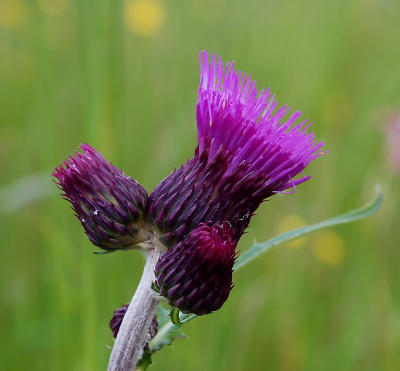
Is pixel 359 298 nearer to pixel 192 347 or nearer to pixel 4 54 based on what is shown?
pixel 192 347

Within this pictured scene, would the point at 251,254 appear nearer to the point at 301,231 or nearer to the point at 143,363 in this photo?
the point at 301,231

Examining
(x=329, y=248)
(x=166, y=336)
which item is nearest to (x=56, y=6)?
(x=329, y=248)

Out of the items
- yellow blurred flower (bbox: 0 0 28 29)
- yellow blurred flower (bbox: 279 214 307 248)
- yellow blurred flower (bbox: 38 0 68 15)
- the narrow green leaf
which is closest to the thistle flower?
the narrow green leaf

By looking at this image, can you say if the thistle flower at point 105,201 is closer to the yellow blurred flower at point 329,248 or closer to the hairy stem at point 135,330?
the hairy stem at point 135,330

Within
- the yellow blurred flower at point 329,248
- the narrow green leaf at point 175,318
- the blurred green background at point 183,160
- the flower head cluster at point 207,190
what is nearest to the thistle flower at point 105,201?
the flower head cluster at point 207,190

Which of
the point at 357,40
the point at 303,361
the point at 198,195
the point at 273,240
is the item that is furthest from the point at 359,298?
the point at 357,40

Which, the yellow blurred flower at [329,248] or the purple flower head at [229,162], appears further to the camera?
the yellow blurred flower at [329,248]

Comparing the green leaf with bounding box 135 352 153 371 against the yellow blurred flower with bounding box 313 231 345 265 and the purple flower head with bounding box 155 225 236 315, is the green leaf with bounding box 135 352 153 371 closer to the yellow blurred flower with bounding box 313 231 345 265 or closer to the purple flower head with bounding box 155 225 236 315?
the purple flower head with bounding box 155 225 236 315
